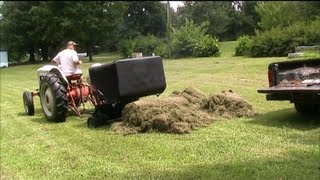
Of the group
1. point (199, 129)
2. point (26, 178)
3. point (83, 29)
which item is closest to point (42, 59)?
point (83, 29)

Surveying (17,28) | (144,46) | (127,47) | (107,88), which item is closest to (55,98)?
(107,88)

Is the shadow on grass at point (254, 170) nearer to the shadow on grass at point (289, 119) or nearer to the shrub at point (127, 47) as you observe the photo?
the shadow on grass at point (289, 119)

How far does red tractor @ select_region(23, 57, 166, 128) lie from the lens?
27.1ft

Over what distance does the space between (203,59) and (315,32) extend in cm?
635

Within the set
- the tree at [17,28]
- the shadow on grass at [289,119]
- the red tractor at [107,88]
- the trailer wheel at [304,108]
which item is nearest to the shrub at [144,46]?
the tree at [17,28]

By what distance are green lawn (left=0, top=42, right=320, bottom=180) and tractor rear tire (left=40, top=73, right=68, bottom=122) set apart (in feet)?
0.63

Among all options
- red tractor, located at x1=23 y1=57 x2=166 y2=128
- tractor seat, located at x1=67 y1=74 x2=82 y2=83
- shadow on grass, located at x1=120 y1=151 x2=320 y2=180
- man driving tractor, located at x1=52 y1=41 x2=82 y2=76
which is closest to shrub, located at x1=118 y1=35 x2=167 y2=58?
man driving tractor, located at x1=52 y1=41 x2=82 y2=76

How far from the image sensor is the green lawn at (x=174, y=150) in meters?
5.36

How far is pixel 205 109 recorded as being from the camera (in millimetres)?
8727

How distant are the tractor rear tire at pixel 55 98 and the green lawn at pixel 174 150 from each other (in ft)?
0.63

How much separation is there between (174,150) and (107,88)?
100 inches

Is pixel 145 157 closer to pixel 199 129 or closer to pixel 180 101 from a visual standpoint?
Result: pixel 199 129

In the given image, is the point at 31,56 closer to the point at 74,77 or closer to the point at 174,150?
the point at 74,77

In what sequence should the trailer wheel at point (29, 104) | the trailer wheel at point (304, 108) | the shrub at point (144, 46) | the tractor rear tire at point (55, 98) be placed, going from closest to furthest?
the trailer wheel at point (304, 108) → the tractor rear tire at point (55, 98) → the trailer wheel at point (29, 104) → the shrub at point (144, 46)
